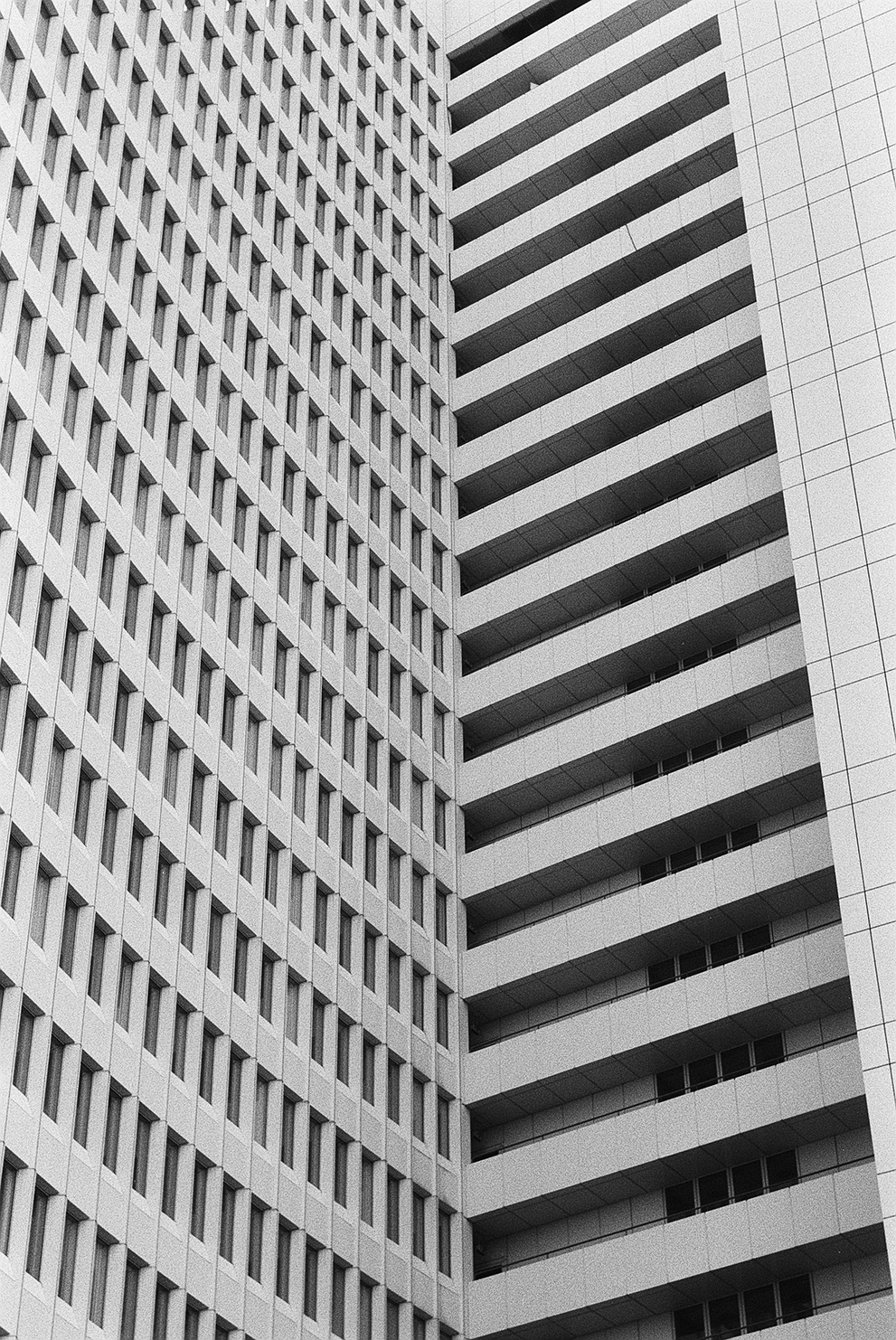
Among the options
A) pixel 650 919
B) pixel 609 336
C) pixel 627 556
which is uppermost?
pixel 609 336

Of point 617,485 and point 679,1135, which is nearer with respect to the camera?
point 679,1135

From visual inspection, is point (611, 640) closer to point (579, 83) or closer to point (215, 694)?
point (215, 694)

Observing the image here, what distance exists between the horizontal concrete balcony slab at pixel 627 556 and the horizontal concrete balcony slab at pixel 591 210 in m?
12.6

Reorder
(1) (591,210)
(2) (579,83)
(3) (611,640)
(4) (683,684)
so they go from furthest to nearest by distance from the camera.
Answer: (2) (579,83) < (1) (591,210) < (3) (611,640) < (4) (683,684)

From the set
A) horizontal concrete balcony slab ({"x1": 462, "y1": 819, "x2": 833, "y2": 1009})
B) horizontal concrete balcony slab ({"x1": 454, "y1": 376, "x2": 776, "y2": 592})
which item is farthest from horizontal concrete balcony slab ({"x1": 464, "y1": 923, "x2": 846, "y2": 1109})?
horizontal concrete balcony slab ({"x1": 454, "y1": 376, "x2": 776, "y2": 592})

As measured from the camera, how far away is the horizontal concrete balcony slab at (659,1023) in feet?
163

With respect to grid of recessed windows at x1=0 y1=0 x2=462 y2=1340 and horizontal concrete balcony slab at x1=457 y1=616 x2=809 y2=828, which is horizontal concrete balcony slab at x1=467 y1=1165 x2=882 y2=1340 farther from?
horizontal concrete balcony slab at x1=457 y1=616 x2=809 y2=828

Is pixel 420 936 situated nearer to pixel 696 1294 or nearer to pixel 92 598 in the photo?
pixel 696 1294

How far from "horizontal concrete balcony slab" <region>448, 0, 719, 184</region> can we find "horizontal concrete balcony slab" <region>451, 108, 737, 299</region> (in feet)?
10.0

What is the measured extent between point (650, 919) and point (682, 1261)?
967 cm

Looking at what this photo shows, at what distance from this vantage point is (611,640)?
59125 mm

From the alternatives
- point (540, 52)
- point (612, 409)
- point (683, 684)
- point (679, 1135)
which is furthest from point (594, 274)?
point (679, 1135)

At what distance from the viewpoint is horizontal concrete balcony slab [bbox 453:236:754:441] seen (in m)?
63.0

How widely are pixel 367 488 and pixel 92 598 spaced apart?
56.1 feet
